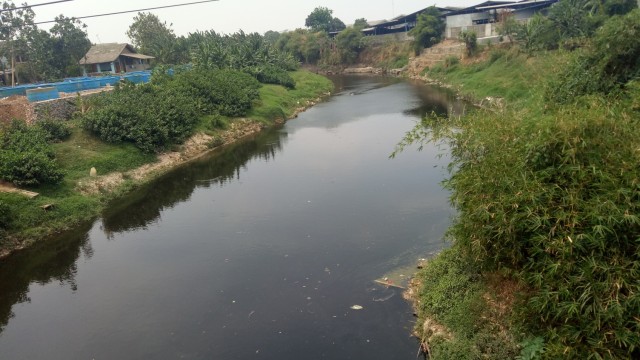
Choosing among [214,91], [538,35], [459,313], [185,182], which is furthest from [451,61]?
[459,313]

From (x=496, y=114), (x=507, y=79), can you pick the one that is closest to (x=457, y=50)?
(x=507, y=79)

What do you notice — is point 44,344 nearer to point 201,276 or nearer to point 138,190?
point 201,276

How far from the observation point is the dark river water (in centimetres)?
1117

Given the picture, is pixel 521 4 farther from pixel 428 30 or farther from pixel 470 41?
pixel 470 41

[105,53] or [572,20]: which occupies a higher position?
[105,53]

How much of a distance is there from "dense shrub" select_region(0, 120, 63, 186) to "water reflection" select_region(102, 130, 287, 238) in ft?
9.96

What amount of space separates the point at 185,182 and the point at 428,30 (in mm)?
47919

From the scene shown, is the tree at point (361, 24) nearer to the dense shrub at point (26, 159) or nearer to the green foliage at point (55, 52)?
the green foliage at point (55, 52)

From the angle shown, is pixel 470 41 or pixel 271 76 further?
pixel 470 41

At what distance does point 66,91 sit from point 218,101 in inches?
418

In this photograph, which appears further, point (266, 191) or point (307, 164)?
point (307, 164)

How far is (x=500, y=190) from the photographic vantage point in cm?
900

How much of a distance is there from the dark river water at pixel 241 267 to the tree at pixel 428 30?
139ft

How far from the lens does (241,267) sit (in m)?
14.6
